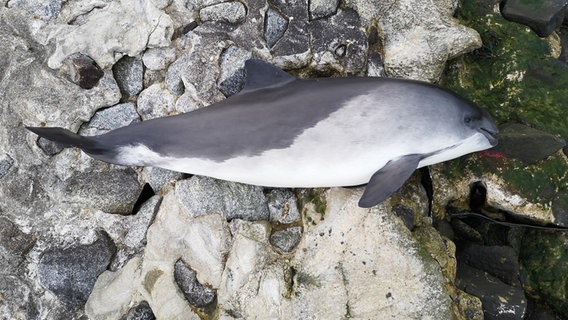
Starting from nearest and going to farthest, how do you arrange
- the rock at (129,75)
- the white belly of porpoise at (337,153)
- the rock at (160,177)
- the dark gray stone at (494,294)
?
1. the white belly of porpoise at (337,153)
2. the dark gray stone at (494,294)
3. the rock at (160,177)
4. the rock at (129,75)

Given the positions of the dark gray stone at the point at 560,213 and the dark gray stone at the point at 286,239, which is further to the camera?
the dark gray stone at the point at 560,213

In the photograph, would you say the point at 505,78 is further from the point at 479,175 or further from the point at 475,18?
the point at 479,175

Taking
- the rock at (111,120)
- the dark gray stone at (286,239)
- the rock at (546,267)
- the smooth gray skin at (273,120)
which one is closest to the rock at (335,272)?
the dark gray stone at (286,239)

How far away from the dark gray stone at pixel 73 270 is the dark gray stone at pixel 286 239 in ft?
5.39

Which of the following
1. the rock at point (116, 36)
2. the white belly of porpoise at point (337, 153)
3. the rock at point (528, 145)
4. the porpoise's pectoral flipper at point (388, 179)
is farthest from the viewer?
the rock at point (116, 36)

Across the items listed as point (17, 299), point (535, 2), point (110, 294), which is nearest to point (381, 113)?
point (535, 2)

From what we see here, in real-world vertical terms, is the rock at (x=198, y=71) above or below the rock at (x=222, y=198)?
above

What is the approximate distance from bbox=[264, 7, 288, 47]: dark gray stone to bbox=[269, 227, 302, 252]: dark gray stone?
1833 mm

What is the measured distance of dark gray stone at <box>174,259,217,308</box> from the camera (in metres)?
4.93

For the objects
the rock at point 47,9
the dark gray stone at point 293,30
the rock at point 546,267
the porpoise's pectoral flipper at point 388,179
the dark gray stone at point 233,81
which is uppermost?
the rock at point 47,9

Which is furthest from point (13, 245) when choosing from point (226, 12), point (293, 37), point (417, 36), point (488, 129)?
point (488, 129)

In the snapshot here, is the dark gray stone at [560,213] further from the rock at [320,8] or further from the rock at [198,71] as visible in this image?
the rock at [198,71]

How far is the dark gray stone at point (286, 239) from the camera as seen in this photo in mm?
4883

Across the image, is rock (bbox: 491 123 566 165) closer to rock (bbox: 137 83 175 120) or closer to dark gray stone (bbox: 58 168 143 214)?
rock (bbox: 137 83 175 120)
